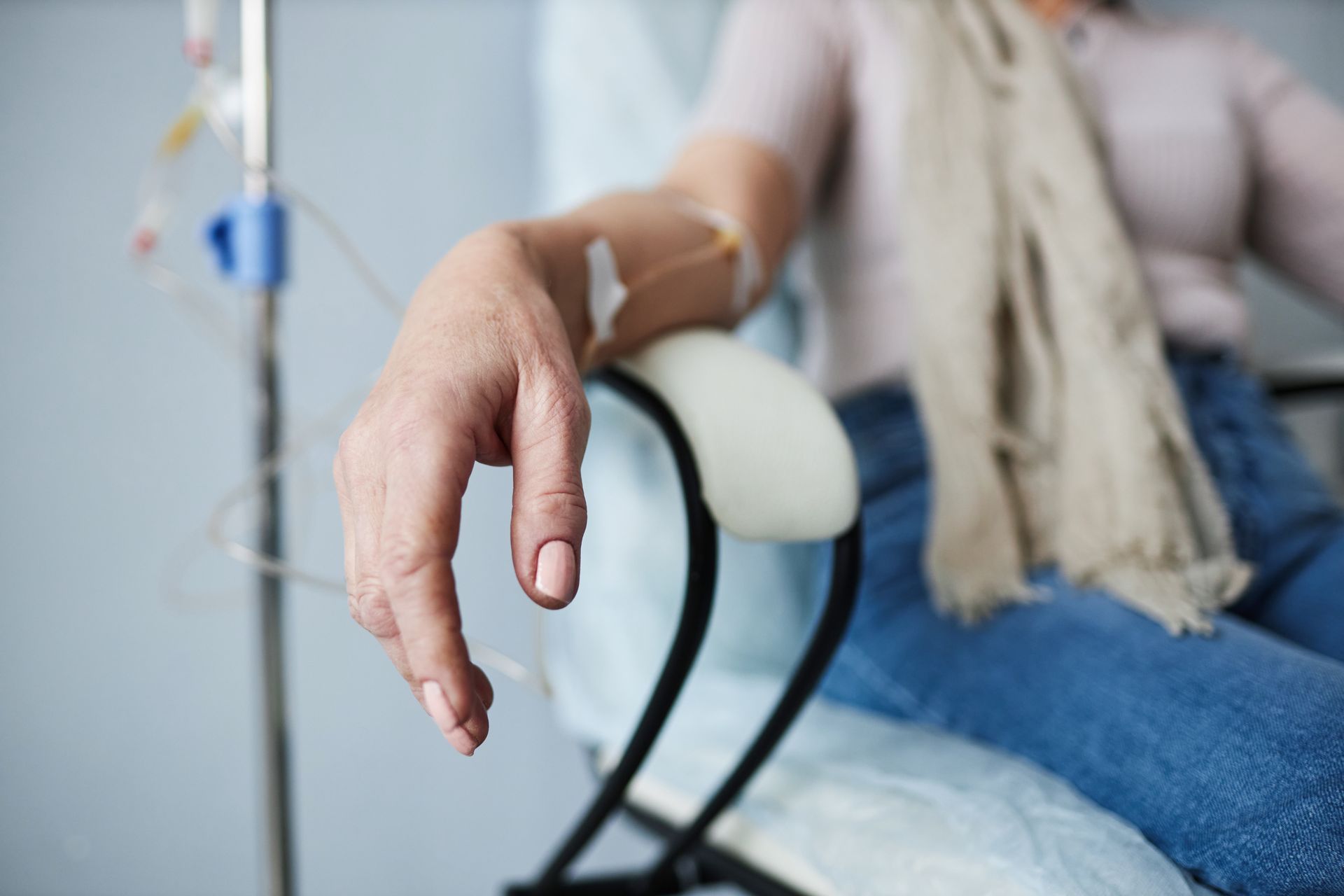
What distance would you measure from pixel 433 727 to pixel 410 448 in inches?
31.8

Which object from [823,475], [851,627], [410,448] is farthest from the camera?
[851,627]

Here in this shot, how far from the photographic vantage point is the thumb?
0.27 meters

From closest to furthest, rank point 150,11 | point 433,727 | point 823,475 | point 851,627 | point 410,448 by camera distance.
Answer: point 410,448
point 823,475
point 851,627
point 150,11
point 433,727

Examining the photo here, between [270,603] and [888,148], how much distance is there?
65 cm

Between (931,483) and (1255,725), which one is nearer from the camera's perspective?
(1255,725)

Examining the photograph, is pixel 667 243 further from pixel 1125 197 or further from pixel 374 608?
pixel 1125 197

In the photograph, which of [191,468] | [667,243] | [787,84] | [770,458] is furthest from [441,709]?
[191,468]

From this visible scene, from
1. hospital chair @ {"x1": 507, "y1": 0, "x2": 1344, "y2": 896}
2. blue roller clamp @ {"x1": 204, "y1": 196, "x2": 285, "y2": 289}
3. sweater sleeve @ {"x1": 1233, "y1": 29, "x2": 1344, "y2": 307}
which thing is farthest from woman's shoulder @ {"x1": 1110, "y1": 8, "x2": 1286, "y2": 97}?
blue roller clamp @ {"x1": 204, "y1": 196, "x2": 285, "y2": 289}

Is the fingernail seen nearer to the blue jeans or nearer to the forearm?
the forearm

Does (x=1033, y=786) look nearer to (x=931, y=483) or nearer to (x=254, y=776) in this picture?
(x=931, y=483)

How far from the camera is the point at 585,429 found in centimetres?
31

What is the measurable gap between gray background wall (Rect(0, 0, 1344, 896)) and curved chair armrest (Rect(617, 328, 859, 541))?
32 cm

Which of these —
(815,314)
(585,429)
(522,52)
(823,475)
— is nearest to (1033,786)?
(823,475)

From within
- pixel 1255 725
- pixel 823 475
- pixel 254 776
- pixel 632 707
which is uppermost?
pixel 823 475
